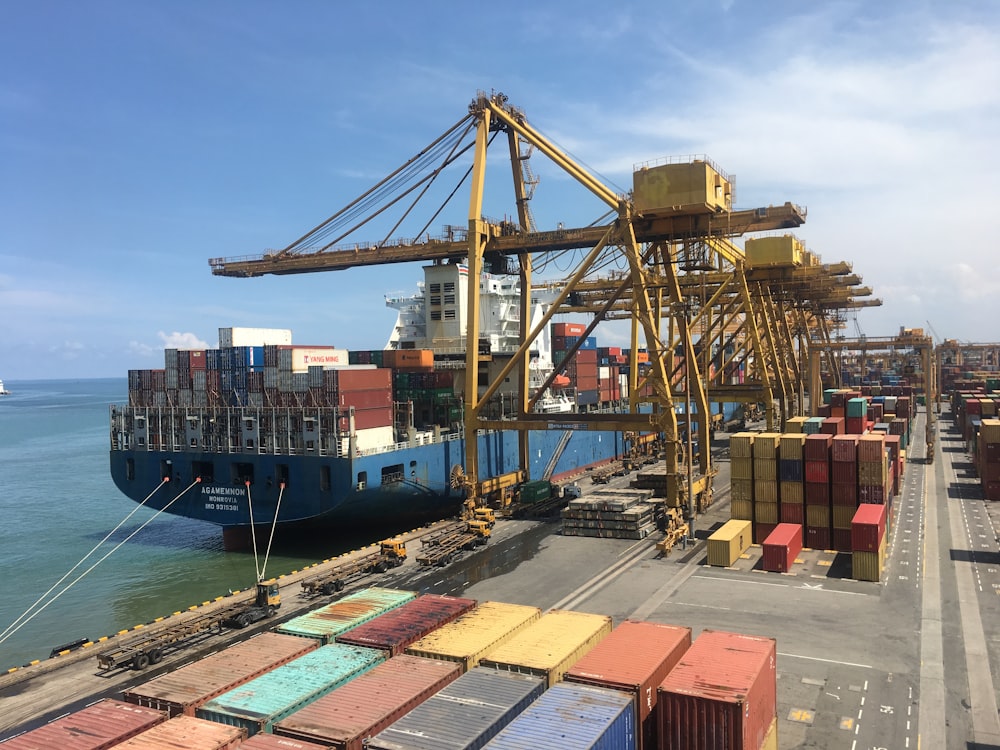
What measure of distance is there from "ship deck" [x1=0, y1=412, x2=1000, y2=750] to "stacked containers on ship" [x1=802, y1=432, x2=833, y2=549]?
1.05 m

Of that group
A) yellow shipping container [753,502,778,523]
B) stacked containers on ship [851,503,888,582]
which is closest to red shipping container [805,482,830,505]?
yellow shipping container [753,502,778,523]

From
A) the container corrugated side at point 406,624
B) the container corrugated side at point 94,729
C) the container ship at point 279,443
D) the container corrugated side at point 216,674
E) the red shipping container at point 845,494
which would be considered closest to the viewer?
the container corrugated side at point 94,729

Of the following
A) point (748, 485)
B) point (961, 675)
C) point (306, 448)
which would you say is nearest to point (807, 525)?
point (748, 485)

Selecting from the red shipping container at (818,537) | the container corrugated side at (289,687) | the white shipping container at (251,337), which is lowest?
the red shipping container at (818,537)

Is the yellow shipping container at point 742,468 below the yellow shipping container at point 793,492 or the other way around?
the other way around

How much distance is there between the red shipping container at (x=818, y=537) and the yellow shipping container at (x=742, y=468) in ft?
12.2

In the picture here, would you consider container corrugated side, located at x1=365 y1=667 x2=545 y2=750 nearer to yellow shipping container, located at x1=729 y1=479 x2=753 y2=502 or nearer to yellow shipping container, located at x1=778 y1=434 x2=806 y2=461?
yellow shipping container, located at x1=729 y1=479 x2=753 y2=502

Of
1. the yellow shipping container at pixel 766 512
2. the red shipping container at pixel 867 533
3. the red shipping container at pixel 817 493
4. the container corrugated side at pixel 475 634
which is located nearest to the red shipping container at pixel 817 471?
the red shipping container at pixel 817 493

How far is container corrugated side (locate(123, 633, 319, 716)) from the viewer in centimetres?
1544

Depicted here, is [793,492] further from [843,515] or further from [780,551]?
[780,551]

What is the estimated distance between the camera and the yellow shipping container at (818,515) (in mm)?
35031

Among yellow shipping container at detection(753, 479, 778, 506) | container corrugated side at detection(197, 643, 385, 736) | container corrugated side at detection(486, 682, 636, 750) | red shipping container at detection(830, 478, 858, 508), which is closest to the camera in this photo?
container corrugated side at detection(486, 682, 636, 750)

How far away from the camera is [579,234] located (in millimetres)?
40844

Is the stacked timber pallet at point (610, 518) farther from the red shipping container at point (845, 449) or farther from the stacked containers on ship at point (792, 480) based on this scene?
the red shipping container at point (845, 449)
